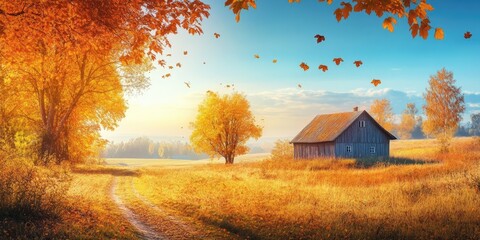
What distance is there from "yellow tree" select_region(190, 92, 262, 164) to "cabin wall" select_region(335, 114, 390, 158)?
11864mm

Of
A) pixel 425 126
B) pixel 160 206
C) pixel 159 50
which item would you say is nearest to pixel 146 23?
pixel 159 50

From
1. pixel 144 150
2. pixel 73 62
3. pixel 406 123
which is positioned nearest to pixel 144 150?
pixel 144 150

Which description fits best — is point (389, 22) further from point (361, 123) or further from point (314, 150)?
Answer: point (361, 123)

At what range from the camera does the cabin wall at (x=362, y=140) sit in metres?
45.2

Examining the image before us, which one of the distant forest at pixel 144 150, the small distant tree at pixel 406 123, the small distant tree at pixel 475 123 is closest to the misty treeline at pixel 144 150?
the distant forest at pixel 144 150

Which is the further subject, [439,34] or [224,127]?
[224,127]

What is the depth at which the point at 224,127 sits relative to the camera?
50750 millimetres

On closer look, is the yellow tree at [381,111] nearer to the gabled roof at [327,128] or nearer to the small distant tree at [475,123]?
the gabled roof at [327,128]

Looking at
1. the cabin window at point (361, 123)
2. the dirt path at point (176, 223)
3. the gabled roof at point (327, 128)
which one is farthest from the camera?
the cabin window at point (361, 123)

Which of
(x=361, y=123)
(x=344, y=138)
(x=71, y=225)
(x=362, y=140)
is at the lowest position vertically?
(x=71, y=225)

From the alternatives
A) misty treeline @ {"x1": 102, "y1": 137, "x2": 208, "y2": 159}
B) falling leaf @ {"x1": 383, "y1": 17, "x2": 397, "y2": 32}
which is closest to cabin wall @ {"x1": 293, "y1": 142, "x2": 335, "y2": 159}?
falling leaf @ {"x1": 383, "y1": 17, "x2": 397, "y2": 32}

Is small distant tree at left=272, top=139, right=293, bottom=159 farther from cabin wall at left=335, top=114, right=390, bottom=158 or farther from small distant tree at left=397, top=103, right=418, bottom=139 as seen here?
small distant tree at left=397, top=103, right=418, bottom=139

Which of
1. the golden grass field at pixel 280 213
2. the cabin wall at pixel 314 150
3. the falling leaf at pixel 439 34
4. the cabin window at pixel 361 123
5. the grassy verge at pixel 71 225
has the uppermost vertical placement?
the cabin window at pixel 361 123

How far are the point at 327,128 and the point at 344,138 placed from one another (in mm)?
3100
